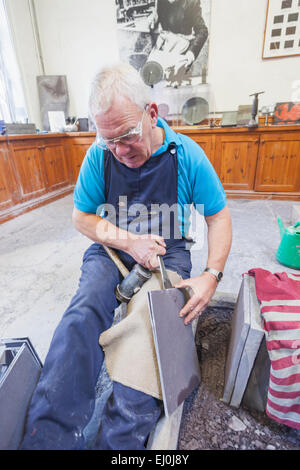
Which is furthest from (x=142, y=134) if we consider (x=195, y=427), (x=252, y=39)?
(x=252, y=39)

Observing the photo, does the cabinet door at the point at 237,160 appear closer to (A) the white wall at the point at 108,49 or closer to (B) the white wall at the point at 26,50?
(A) the white wall at the point at 108,49

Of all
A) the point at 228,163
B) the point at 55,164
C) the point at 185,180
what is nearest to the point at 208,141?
the point at 228,163

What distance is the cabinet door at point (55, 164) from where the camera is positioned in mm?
3439

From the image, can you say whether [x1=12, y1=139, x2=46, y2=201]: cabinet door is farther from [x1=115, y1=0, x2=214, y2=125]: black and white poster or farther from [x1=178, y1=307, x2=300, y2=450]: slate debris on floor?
[x1=178, y1=307, x2=300, y2=450]: slate debris on floor

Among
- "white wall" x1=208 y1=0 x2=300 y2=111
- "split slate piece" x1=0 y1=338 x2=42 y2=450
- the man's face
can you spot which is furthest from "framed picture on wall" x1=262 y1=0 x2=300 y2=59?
"split slate piece" x1=0 y1=338 x2=42 y2=450

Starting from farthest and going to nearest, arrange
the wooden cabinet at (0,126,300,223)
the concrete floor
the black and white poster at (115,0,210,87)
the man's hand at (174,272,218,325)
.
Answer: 1. the black and white poster at (115,0,210,87)
2. the wooden cabinet at (0,126,300,223)
3. the concrete floor
4. the man's hand at (174,272,218,325)

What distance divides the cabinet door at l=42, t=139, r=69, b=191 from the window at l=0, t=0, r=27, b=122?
99cm

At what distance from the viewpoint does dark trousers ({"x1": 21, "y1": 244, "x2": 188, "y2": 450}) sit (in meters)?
0.62

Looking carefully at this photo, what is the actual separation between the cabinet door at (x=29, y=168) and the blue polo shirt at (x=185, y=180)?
2.37m

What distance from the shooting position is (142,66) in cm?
361

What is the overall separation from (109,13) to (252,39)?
2123 millimetres

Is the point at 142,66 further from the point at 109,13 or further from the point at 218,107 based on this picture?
the point at 218,107

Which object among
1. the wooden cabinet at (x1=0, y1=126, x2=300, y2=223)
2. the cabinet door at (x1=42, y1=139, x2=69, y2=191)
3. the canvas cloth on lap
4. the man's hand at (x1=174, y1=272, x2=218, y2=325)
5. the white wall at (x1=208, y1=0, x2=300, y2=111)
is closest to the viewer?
the canvas cloth on lap

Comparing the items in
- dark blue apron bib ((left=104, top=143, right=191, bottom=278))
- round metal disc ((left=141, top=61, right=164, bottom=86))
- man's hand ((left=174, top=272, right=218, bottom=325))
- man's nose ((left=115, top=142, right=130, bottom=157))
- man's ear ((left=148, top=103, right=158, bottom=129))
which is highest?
round metal disc ((left=141, top=61, right=164, bottom=86))
